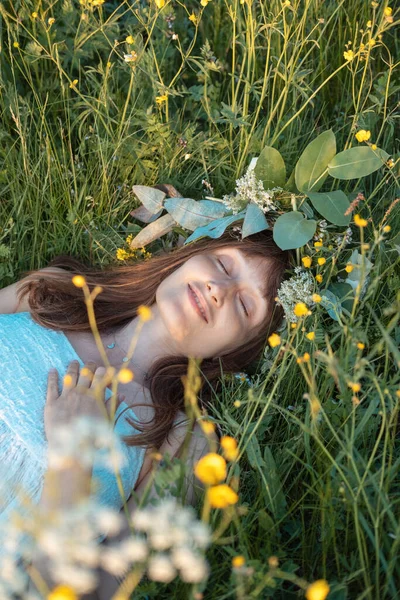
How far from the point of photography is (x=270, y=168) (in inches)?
89.0

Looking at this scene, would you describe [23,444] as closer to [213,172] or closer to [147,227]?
[147,227]

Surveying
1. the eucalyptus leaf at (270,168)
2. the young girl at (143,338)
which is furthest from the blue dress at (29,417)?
the eucalyptus leaf at (270,168)

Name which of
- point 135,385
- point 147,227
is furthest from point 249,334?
point 147,227

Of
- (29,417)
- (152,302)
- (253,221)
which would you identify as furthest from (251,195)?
(29,417)

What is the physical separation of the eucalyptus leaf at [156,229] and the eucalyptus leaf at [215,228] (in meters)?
0.18

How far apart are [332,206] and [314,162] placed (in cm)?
17

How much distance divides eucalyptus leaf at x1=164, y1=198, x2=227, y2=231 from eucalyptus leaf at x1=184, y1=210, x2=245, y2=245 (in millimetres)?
80

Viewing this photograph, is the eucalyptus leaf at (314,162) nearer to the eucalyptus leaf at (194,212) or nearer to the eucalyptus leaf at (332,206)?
the eucalyptus leaf at (332,206)

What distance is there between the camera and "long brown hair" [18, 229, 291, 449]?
6.90ft

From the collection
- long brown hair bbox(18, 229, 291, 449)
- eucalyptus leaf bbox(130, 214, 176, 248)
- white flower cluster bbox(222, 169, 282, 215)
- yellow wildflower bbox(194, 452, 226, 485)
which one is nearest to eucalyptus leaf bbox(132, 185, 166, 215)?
eucalyptus leaf bbox(130, 214, 176, 248)

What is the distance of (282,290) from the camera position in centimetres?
207

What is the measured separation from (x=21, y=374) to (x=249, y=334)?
715mm

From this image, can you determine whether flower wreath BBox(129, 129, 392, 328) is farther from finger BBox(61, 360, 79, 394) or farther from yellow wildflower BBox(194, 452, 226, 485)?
yellow wildflower BBox(194, 452, 226, 485)

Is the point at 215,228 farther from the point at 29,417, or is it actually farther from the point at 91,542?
the point at 91,542
